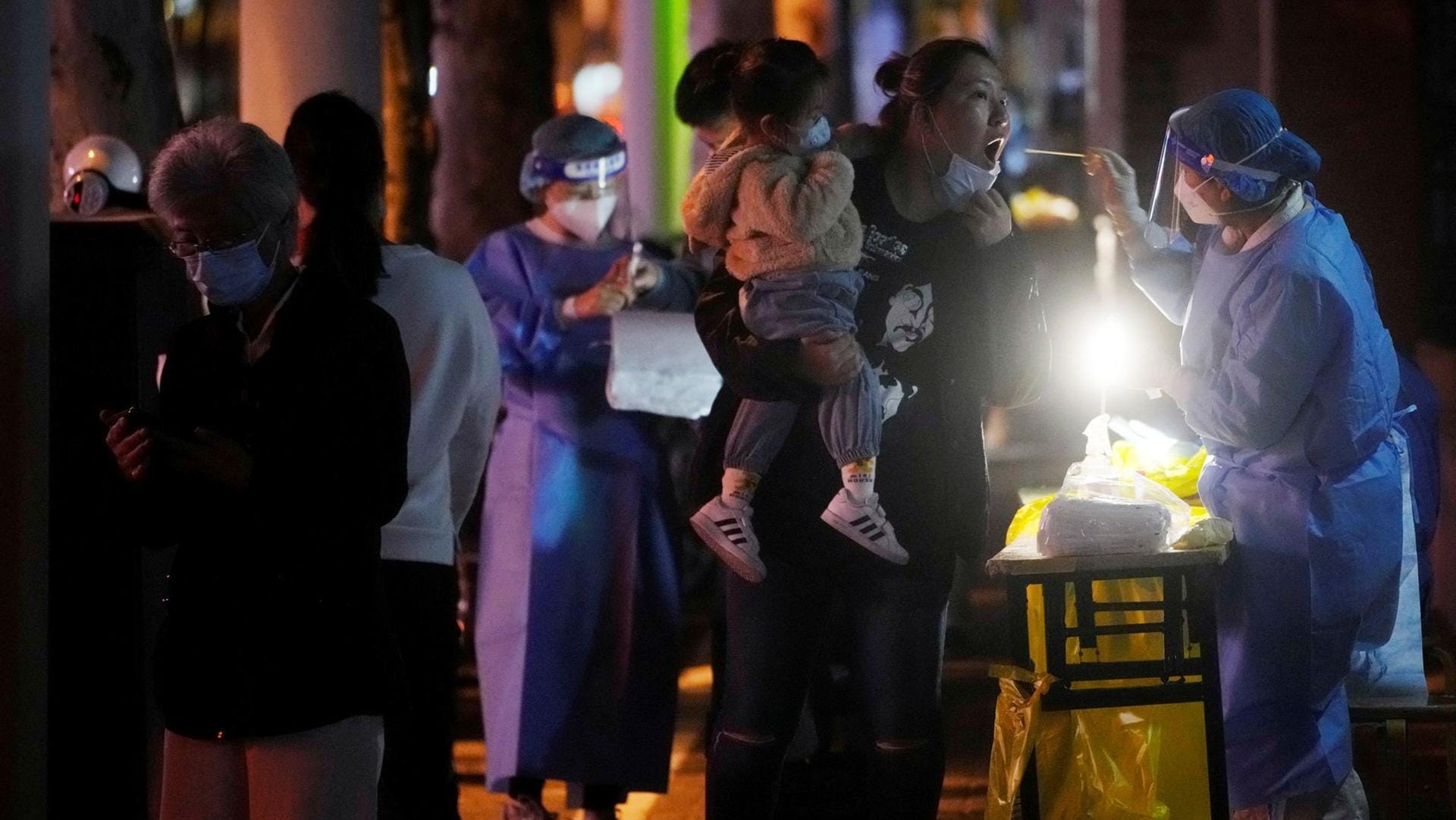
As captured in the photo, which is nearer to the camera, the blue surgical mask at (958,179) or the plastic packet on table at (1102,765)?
the blue surgical mask at (958,179)

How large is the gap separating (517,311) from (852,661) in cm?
210

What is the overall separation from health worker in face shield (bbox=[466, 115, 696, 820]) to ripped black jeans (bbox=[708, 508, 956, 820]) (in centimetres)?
165

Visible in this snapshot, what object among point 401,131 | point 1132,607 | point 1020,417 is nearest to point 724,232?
point 1132,607

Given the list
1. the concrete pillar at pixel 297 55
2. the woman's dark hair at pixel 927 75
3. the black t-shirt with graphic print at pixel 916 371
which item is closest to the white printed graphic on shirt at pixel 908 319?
the black t-shirt with graphic print at pixel 916 371

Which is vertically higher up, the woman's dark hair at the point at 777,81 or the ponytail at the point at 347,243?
the woman's dark hair at the point at 777,81

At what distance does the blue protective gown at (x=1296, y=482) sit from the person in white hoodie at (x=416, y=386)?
1.85 m

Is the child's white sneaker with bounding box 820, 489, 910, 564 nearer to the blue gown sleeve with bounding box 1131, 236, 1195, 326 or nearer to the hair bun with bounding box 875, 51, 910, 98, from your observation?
the hair bun with bounding box 875, 51, 910, 98

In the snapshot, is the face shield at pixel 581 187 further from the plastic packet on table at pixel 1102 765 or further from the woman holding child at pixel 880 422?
the plastic packet on table at pixel 1102 765

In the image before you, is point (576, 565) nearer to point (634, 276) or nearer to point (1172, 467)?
point (634, 276)

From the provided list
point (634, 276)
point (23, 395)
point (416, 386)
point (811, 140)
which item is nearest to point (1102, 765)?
point (811, 140)

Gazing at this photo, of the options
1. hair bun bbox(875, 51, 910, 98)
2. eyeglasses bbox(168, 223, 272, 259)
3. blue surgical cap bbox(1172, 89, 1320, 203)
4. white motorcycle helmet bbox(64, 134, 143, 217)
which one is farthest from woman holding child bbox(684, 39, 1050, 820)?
white motorcycle helmet bbox(64, 134, 143, 217)

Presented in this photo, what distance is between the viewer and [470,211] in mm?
12438

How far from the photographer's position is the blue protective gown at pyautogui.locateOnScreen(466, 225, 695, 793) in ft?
19.5

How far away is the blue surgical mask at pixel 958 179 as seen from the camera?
4.27 metres
